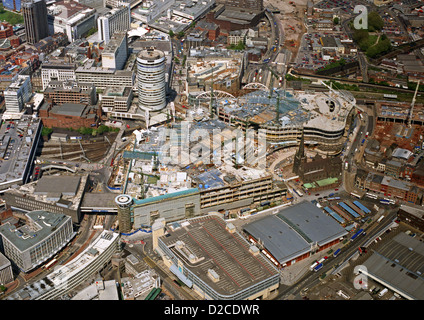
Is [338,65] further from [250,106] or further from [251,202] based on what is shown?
[251,202]

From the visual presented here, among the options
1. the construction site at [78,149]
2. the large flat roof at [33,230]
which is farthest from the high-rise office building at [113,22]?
the large flat roof at [33,230]

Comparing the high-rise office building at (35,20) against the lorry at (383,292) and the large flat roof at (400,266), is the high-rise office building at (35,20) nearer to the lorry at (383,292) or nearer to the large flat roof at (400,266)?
the large flat roof at (400,266)

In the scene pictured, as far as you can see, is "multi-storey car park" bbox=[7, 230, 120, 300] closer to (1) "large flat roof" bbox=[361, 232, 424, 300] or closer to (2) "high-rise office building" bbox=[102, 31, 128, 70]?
(1) "large flat roof" bbox=[361, 232, 424, 300]

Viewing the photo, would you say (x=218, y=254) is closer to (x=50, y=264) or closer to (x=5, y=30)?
(x=50, y=264)

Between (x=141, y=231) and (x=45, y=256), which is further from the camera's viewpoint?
(x=141, y=231)

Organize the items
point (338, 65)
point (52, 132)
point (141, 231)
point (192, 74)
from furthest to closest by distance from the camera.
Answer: point (338, 65)
point (192, 74)
point (52, 132)
point (141, 231)

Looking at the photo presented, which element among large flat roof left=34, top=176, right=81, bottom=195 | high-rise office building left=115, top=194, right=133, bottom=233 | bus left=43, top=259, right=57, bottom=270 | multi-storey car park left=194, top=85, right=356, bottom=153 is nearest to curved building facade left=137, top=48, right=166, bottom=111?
multi-storey car park left=194, top=85, right=356, bottom=153

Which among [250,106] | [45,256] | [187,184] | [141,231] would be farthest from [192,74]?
[45,256]

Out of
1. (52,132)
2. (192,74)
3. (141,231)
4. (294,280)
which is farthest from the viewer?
(192,74)
